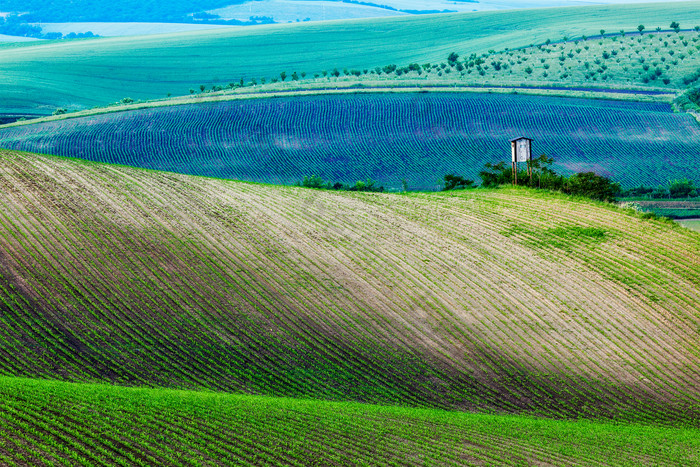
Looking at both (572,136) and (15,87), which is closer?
(572,136)

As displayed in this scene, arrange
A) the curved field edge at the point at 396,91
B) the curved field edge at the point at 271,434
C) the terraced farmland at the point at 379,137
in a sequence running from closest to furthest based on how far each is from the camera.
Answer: the curved field edge at the point at 271,434, the terraced farmland at the point at 379,137, the curved field edge at the point at 396,91

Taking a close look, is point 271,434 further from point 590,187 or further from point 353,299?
point 590,187

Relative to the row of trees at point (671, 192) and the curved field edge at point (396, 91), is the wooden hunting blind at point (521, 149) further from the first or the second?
the curved field edge at point (396, 91)

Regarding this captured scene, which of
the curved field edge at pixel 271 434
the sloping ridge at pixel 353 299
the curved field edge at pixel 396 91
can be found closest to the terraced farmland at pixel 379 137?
the curved field edge at pixel 396 91

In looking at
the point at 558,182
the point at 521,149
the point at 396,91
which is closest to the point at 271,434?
the point at 521,149

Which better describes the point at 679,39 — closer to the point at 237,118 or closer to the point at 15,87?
the point at 237,118

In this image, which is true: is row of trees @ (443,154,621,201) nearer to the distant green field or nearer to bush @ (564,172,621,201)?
bush @ (564,172,621,201)

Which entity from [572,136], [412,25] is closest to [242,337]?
[572,136]
